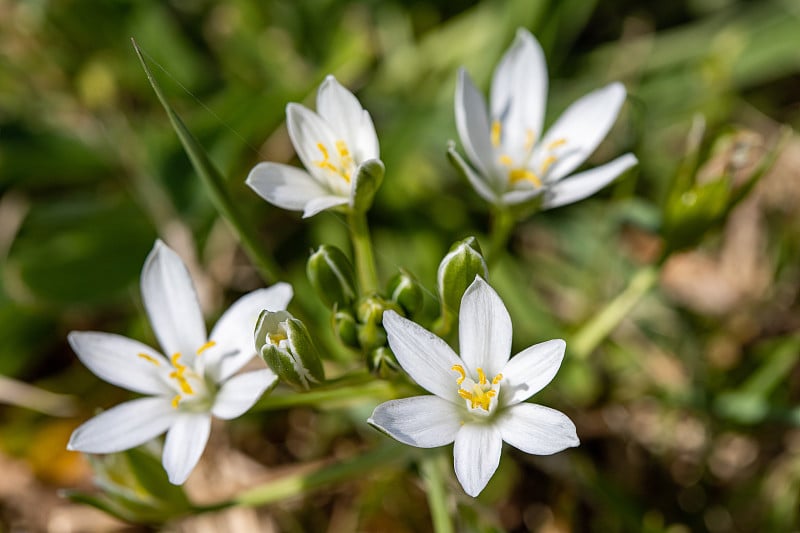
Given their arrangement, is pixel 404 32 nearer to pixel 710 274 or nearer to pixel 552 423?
pixel 710 274

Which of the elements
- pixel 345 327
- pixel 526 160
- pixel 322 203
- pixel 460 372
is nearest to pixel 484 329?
pixel 460 372

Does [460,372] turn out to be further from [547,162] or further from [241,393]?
[547,162]

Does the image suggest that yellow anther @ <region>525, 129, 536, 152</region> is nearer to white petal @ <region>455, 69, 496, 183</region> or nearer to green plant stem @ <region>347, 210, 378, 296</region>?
white petal @ <region>455, 69, 496, 183</region>

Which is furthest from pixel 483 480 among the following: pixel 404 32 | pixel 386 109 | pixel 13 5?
pixel 13 5

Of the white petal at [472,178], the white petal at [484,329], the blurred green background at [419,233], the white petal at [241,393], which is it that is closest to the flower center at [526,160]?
the white petal at [472,178]

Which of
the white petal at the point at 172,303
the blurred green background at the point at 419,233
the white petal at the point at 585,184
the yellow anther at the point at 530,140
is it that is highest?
the white petal at the point at 172,303

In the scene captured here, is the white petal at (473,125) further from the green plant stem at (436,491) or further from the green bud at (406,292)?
the green plant stem at (436,491)
